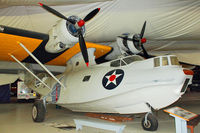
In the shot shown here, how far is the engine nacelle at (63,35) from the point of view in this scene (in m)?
5.39

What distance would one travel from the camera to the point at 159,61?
5418 millimetres

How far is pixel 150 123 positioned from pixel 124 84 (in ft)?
4.55

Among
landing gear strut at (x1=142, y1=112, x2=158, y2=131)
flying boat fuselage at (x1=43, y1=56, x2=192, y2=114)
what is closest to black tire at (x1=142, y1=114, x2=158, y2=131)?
landing gear strut at (x1=142, y1=112, x2=158, y2=131)

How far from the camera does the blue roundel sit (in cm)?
584

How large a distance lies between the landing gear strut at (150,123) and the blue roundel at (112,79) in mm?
1340

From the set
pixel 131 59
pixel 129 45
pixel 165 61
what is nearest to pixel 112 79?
pixel 131 59

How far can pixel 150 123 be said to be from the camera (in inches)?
219

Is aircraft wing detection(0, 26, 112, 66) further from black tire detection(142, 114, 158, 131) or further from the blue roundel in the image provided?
black tire detection(142, 114, 158, 131)

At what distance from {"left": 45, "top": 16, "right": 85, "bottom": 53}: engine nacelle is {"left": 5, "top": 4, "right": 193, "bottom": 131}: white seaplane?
0.04m

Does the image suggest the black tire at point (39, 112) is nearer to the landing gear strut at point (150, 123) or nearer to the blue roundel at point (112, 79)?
the blue roundel at point (112, 79)

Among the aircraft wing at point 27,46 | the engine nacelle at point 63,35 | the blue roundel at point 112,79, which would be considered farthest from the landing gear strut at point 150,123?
the aircraft wing at point 27,46

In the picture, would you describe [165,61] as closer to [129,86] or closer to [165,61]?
[165,61]

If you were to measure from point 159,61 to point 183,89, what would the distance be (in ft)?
3.35

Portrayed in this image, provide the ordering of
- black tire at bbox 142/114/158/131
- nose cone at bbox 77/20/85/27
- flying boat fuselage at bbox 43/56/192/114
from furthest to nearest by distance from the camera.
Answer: black tire at bbox 142/114/158/131 → nose cone at bbox 77/20/85/27 → flying boat fuselage at bbox 43/56/192/114
